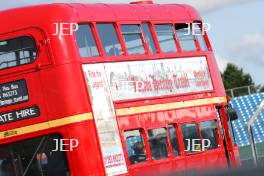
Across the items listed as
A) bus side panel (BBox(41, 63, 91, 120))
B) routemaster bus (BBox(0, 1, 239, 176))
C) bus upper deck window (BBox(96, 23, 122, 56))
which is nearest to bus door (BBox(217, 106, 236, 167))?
routemaster bus (BBox(0, 1, 239, 176))

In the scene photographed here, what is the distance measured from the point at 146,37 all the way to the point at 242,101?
27.8 metres

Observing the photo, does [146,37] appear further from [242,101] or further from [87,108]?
[242,101]

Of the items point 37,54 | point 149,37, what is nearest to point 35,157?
point 37,54

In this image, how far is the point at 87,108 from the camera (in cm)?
1747

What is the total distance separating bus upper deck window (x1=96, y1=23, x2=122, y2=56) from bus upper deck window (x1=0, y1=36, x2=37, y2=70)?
1483mm

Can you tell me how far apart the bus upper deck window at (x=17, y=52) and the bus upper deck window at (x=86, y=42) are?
0.84 metres

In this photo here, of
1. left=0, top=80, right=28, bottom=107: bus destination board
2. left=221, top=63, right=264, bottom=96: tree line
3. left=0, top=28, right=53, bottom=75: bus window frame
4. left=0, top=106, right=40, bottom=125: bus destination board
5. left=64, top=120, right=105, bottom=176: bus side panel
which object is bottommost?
left=64, top=120, right=105, bottom=176: bus side panel

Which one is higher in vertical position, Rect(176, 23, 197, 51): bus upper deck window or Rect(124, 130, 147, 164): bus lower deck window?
Rect(176, 23, 197, 51): bus upper deck window

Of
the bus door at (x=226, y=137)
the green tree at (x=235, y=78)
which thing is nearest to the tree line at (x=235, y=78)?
the green tree at (x=235, y=78)

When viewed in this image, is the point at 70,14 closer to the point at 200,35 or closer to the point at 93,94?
the point at 93,94

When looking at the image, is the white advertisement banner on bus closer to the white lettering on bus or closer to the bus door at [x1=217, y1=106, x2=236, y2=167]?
the bus door at [x1=217, y1=106, x2=236, y2=167]

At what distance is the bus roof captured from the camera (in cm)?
1761

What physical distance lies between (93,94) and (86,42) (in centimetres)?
96

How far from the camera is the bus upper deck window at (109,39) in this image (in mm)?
18472
